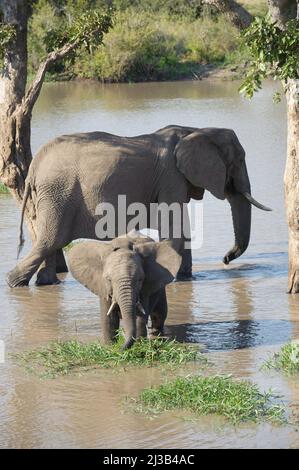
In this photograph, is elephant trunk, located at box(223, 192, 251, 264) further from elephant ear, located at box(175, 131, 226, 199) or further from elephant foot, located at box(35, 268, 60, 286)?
elephant foot, located at box(35, 268, 60, 286)

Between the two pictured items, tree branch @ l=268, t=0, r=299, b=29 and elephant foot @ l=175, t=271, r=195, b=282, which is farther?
elephant foot @ l=175, t=271, r=195, b=282

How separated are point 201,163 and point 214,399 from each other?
150 inches

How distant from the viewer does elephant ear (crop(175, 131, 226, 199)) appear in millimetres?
10523

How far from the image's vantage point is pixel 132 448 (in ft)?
21.6

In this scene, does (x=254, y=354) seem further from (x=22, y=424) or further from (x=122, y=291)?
(x=22, y=424)

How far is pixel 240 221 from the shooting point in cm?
1091

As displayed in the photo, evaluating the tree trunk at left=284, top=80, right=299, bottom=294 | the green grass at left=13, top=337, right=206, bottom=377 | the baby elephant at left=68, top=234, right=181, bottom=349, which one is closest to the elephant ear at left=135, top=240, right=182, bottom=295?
the baby elephant at left=68, top=234, right=181, bottom=349

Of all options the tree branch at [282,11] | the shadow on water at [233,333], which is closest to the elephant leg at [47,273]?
the shadow on water at [233,333]

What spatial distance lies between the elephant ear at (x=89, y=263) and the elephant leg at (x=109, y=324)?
0.44 ft

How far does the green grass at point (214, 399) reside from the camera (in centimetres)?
693

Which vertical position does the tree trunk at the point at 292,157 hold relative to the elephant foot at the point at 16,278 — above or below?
above

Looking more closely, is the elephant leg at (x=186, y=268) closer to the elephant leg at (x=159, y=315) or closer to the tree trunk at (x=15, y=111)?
the tree trunk at (x=15, y=111)

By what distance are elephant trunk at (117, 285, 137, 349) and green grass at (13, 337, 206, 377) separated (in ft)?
0.31

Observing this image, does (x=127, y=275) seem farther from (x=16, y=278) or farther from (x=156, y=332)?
(x=16, y=278)
